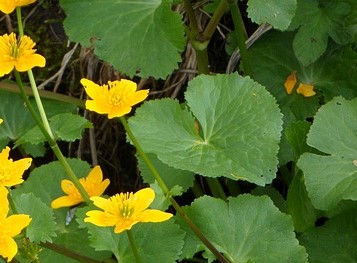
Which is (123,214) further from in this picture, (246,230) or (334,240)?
(334,240)

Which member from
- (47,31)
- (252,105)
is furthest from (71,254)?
(47,31)

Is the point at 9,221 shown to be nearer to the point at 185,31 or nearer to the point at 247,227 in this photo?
the point at 247,227

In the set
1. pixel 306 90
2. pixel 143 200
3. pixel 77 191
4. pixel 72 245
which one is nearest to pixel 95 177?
pixel 77 191

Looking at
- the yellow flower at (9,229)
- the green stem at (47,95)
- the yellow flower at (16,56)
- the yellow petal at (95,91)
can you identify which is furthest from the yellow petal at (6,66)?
the green stem at (47,95)

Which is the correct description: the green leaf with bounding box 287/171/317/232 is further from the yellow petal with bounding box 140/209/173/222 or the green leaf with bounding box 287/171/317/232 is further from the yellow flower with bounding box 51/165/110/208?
the yellow petal with bounding box 140/209/173/222

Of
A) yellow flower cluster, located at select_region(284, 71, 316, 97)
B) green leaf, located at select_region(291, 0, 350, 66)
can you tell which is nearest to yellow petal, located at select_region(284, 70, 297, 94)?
yellow flower cluster, located at select_region(284, 71, 316, 97)

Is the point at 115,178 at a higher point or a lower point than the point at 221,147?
lower
